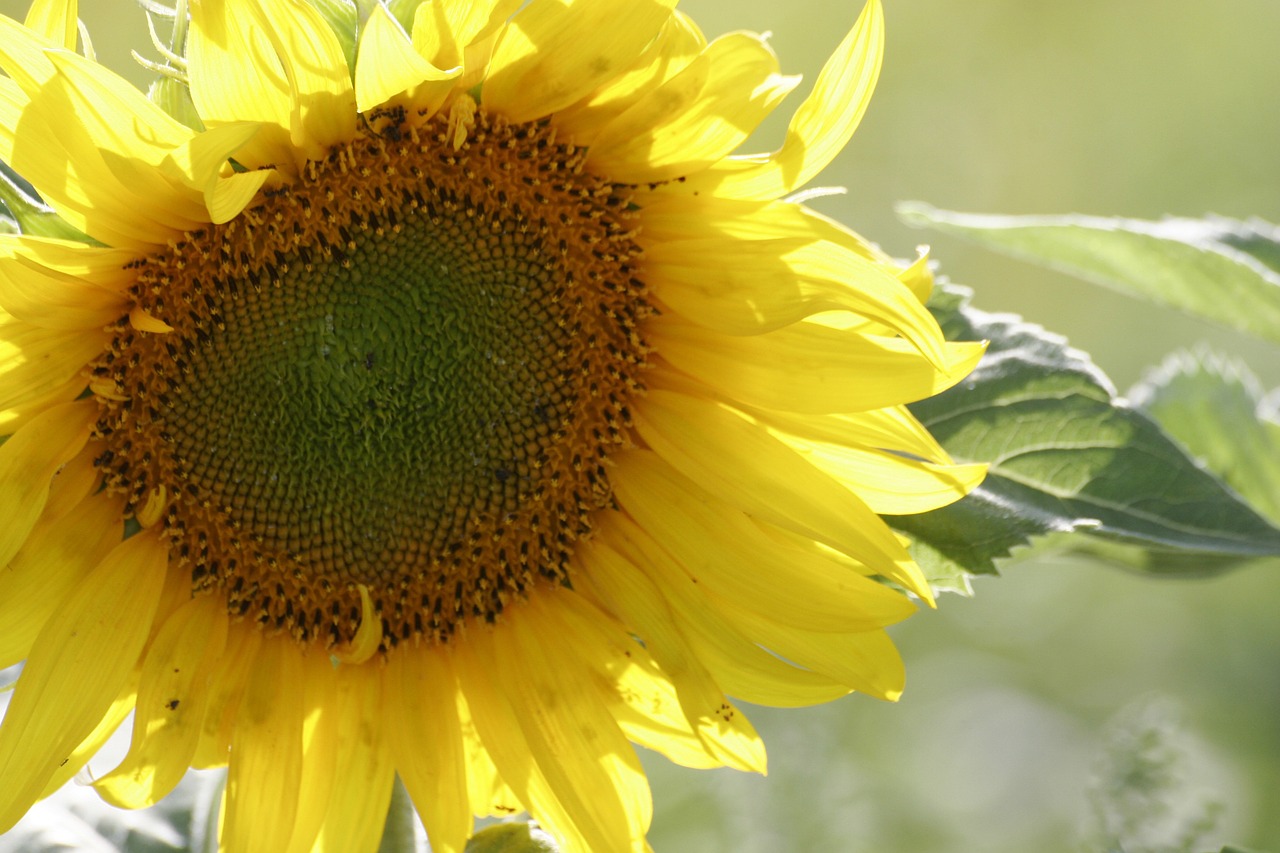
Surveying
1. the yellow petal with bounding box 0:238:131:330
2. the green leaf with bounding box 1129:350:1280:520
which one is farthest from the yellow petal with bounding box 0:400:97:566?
the green leaf with bounding box 1129:350:1280:520

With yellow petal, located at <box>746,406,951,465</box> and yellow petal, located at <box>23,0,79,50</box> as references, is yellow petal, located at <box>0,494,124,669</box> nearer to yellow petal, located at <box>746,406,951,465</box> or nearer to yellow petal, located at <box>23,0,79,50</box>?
yellow petal, located at <box>23,0,79,50</box>

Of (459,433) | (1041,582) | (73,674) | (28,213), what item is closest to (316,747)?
(73,674)

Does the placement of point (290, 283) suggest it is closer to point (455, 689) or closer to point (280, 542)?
point (280, 542)

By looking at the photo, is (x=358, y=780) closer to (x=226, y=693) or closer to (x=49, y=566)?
(x=226, y=693)

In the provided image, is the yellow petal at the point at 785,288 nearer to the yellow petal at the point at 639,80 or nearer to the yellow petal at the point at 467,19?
the yellow petal at the point at 639,80

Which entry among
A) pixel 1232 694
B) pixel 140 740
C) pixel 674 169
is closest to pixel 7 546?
pixel 140 740

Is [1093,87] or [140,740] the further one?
[1093,87]
